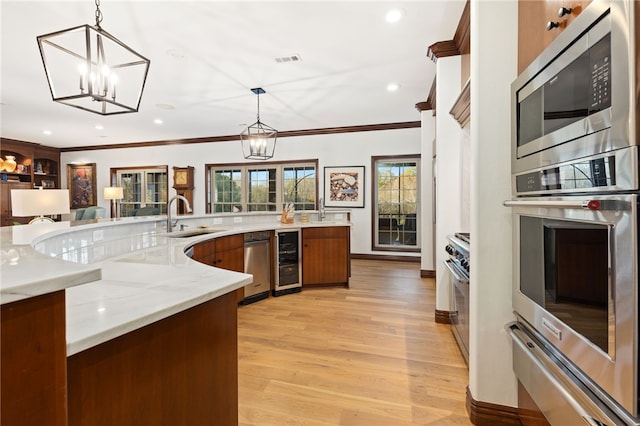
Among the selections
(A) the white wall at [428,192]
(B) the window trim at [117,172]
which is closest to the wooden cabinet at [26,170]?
(B) the window trim at [117,172]

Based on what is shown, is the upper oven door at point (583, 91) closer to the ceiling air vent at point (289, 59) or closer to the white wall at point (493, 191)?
the white wall at point (493, 191)

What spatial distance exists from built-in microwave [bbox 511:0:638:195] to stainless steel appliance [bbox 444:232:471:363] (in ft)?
3.03

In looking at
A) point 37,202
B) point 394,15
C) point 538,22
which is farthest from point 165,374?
point 394,15

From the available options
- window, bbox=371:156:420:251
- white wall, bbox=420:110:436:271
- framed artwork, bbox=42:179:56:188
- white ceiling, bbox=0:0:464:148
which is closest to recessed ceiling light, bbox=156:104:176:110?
white ceiling, bbox=0:0:464:148

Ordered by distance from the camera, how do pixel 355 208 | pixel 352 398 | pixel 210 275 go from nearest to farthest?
pixel 210 275
pixel 352 398
pixel 355 208

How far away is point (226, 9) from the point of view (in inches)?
99.4

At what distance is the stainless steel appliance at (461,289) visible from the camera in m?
2.20

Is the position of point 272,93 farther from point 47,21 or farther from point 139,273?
point 139,273

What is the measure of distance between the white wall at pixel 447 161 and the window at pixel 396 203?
3.21 meters

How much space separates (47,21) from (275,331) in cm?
333

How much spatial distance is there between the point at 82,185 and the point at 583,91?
10761 mm

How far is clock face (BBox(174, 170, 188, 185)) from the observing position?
→ 25.4 feet

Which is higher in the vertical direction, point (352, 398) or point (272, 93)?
point (272, 93)

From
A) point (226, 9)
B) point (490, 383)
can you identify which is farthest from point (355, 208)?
point (490, 383)
